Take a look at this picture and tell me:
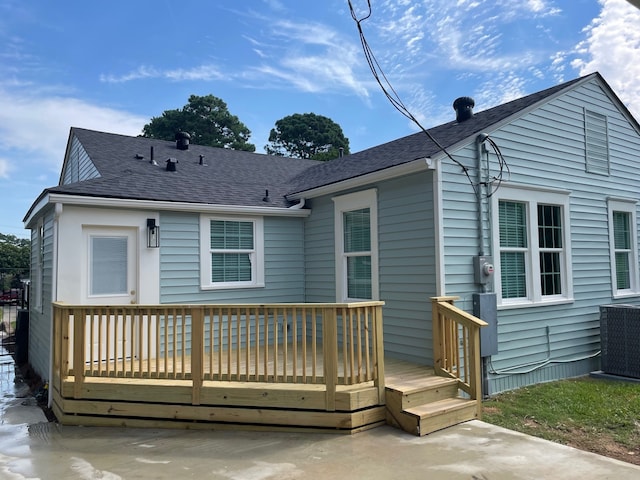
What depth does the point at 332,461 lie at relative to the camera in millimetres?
3557

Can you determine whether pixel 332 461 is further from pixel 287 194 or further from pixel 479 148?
pixel 287 194

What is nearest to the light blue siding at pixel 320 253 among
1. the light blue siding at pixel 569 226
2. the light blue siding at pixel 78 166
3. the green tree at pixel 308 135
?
the light blue siding at pixel 569 226

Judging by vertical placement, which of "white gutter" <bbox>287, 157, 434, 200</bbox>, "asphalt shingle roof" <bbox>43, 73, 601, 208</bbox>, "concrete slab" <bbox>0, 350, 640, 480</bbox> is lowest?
"concrete slab" <bbox>0, 350, 640, 480</bbox>

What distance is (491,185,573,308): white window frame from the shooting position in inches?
243

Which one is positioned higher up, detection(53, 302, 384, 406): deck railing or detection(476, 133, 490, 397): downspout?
detection(476, 133, 490, 397): downspout

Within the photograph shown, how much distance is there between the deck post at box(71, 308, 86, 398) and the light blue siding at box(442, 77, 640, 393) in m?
4.39

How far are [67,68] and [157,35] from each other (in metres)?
3.06

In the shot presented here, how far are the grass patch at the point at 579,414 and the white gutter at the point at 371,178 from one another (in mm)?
3135

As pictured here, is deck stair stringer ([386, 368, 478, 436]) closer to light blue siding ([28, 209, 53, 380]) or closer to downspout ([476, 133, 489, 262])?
downspout ([476, 133, 489, 262])

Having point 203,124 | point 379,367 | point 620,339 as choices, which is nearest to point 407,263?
point 379,367

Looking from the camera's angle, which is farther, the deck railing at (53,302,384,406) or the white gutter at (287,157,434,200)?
the white gutter at (287,157,434,200)


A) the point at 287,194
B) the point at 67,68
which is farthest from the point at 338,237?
the point at 67,68

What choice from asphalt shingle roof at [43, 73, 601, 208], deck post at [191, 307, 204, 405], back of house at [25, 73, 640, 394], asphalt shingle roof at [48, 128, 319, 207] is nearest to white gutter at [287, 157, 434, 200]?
back of house at [25, 73, 640, 394]

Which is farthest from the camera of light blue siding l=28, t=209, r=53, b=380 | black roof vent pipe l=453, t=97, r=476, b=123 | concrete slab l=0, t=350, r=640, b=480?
black roof vent pipe l=453, t=97, r=476, b=123
